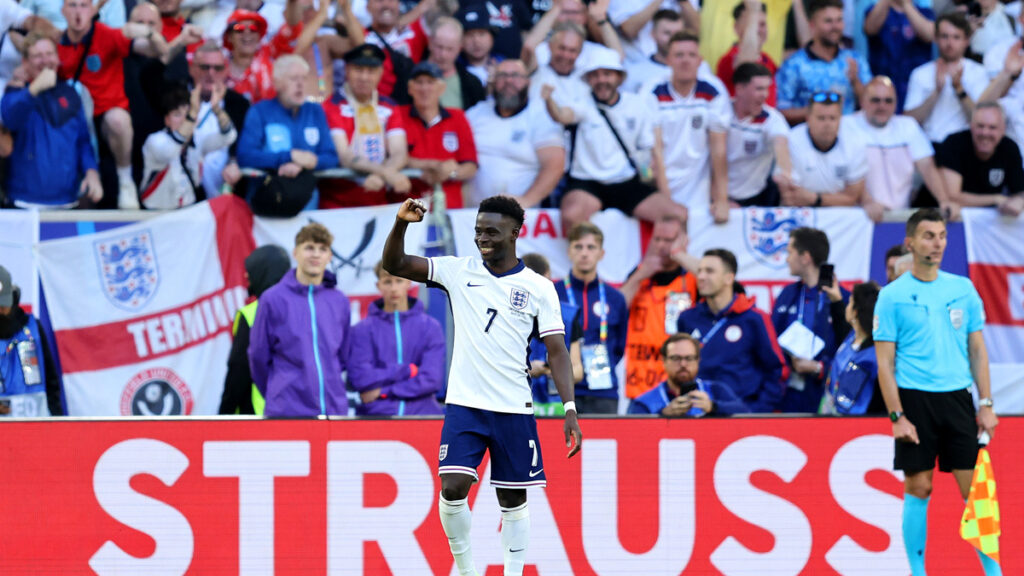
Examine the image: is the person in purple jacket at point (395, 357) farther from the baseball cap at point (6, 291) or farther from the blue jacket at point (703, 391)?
the baseball cap at point (6, 291)

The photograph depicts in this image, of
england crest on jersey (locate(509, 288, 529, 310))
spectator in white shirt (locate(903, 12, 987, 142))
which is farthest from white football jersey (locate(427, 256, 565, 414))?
spectator in white shirt (locate(903, 12, 987, 142))

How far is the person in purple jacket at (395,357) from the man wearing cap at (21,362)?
219 centimetres

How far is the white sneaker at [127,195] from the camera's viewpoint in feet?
37.2

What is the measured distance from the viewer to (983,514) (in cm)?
782

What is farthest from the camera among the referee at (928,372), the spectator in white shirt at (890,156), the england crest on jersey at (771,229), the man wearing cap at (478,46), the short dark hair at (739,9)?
the short dark hair at (739,9)

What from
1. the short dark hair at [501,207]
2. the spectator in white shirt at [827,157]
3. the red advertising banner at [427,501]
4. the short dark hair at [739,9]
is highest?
the short dark hair at [739,9]

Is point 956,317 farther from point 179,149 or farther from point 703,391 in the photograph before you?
point 179,149

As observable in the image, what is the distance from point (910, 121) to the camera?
12.7m

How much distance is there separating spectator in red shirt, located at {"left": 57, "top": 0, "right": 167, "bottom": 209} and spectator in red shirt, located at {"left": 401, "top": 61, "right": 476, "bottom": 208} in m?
2.18

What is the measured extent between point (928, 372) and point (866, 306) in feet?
3.39

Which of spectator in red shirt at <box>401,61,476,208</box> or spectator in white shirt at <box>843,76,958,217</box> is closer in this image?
spectator in red shirt at <box>401,61,476,208</box>

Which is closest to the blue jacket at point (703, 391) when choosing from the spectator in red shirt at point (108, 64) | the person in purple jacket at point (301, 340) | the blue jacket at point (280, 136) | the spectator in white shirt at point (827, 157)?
the person in purple jacket at point (301, 340)

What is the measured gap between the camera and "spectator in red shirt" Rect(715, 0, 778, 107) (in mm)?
12953

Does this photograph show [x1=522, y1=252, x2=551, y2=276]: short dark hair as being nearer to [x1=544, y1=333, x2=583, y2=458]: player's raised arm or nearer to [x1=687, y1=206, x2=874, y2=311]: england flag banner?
[x1=544, y1=333, x2=583, y2=458]: player's raised arm
